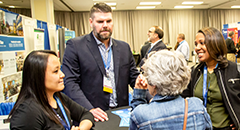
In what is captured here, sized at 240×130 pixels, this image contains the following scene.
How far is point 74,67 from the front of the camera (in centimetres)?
152

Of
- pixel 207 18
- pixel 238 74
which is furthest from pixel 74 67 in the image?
pixel 207 18

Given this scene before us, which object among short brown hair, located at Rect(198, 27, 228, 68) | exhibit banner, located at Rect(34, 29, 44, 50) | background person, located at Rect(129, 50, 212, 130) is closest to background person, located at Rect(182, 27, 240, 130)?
short brown hair, located at Rect(198, 27, 228, 68)

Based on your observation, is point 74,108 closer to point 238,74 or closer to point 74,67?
point 74,67

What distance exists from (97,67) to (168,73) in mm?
808

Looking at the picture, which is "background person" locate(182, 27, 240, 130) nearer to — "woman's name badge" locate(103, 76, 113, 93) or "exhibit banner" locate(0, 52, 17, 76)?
"woman's name badge" locate(103, 76, 113, 93)

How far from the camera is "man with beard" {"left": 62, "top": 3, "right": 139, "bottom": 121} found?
1.51m

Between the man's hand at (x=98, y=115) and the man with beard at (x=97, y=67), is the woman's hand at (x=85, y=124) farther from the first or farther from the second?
the man with beard at (x=97, y=67)

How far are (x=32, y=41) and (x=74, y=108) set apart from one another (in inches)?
100

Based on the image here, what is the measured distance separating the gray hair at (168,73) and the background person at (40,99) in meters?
0.59

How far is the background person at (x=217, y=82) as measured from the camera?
1.31 meters

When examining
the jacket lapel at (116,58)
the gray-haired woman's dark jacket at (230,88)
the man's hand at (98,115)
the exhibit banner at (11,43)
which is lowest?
the man's hand at (98,115)

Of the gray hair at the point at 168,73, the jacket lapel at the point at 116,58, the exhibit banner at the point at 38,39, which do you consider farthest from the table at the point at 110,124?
the exhibit banner at the point at 38,39

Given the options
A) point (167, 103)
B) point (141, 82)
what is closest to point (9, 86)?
point (141, 82)

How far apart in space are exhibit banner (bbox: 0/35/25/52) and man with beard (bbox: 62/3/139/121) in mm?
1204
